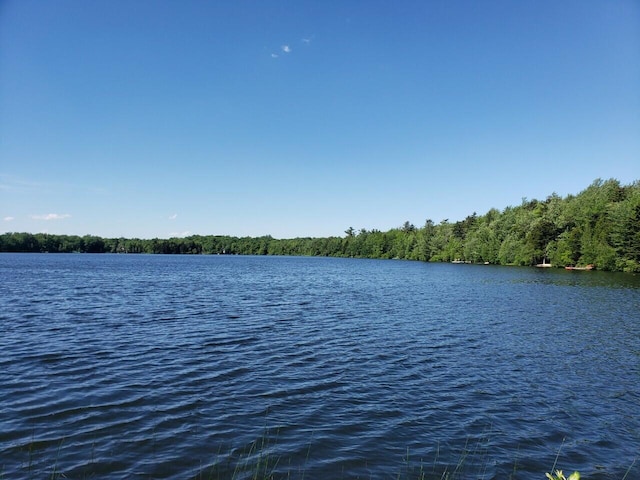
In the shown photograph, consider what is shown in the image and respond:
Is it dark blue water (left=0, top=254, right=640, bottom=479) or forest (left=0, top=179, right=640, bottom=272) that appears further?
forest (left=0, top=179, right=640, bottom=272)

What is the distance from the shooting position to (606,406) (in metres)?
12.8

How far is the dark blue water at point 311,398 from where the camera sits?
912cm

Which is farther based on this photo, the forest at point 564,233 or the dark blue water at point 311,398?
the forest at point 564,233

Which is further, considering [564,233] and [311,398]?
[564,233]

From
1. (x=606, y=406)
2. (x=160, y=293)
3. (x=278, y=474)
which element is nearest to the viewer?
(x=278, y=474)

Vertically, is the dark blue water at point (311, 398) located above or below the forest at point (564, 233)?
below

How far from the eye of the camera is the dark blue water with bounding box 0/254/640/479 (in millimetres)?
9117

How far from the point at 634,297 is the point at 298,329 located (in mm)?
39993

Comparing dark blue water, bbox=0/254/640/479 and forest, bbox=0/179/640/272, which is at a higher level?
forest, bbox=0/179/640/272

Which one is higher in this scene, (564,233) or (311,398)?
(564,233)

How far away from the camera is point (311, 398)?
12828 millimetres

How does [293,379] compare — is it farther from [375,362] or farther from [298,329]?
[298,329]

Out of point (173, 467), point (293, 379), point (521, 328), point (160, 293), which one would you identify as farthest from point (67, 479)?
point (160, 293)

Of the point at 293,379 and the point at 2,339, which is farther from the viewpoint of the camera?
the point at 2,339
